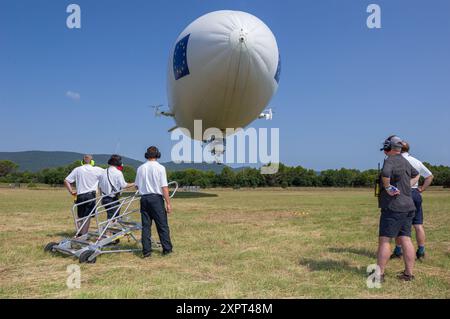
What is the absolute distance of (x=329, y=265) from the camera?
21.9 ft

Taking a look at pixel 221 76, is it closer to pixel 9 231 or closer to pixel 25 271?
pixel 9 231

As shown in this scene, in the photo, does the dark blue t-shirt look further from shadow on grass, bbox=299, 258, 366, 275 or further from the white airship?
the white airship

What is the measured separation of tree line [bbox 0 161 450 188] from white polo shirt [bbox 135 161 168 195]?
73.0 m

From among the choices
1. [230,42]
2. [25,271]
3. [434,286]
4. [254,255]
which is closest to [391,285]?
[434,286]

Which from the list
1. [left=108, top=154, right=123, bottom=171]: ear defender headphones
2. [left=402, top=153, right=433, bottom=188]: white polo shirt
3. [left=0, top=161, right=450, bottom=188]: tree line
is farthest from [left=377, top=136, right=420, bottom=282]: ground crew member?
[left=0, top=161, right=450, bottom=188]: tree line

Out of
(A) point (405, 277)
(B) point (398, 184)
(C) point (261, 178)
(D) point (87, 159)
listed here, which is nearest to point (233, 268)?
(A) point (405, 277)

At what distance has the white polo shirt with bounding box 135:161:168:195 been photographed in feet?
24.5

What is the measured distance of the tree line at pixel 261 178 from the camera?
87875mm

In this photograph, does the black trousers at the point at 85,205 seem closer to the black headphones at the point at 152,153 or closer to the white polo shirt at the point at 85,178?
the white polo shirt at the point at 85,178

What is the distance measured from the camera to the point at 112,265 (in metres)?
6.66

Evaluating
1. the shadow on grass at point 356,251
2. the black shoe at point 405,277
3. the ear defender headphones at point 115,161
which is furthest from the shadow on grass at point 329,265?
the ear defender headphones at point 115,161

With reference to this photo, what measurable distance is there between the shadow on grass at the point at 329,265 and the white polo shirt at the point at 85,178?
5200 mm

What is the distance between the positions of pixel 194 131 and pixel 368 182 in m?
82.4

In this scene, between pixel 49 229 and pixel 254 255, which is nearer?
pixel 254 255
